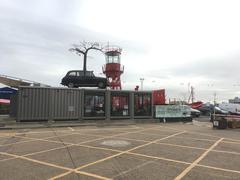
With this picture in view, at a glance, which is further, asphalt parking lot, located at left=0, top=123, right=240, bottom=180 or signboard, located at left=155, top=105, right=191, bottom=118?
signboard, located at left=155, top=105, right=191, bottom=118

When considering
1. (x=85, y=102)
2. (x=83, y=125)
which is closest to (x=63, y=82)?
(x=85, y=102)

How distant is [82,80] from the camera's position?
29.2 metres

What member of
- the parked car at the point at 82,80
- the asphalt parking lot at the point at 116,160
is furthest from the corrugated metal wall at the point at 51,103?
the asphalt parking lot at the point at 116,160

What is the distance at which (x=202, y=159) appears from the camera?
10242mm

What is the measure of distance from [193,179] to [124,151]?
13.7 feet

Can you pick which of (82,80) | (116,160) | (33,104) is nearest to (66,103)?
(33,104)

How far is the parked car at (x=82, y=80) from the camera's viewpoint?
29.2 m

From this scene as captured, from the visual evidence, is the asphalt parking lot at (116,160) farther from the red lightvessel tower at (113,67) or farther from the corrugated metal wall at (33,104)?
the red lightvessel tower at (113,67)

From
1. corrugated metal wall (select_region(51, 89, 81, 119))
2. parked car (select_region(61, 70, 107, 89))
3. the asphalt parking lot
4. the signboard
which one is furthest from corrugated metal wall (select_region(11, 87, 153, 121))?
the asphalt parking lot

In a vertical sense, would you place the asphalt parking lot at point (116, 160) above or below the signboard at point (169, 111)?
below

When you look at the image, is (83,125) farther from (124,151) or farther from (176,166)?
(176,166)

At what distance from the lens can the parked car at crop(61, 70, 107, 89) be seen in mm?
29234

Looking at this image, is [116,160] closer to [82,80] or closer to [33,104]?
[33,104]

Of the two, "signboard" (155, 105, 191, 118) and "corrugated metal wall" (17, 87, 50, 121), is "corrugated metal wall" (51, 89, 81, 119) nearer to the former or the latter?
"corrugated metal wall" (17, 87, 50, 121)
